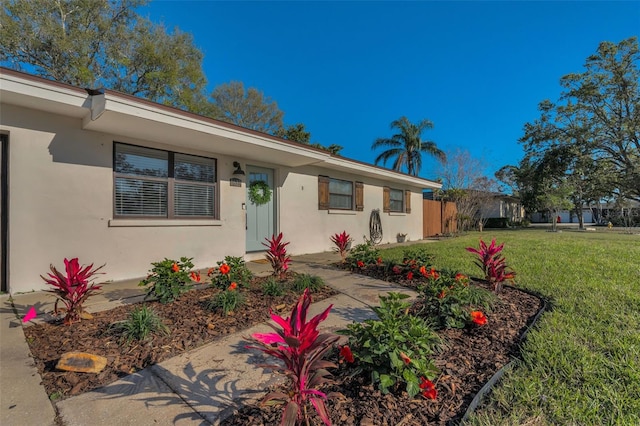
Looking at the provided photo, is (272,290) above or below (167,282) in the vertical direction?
below

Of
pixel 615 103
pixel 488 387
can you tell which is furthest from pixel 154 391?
pixel 615 103

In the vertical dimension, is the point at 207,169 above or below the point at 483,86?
below

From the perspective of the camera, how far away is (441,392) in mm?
1898

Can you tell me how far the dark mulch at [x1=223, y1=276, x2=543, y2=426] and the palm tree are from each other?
19.6m

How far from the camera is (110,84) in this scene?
1406 cm

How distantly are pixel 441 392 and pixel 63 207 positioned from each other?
5.38 m

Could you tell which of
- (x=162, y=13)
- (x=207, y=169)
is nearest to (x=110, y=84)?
(x=162, y=13)

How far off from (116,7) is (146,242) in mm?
14017

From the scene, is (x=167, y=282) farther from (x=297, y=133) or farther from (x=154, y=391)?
(x=297, y=133)

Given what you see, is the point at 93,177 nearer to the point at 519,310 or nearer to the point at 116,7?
the point at 519,310

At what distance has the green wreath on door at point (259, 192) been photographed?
22.8 ft

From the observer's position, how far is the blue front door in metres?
6.97

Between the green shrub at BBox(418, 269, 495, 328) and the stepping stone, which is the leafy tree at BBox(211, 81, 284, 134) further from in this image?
the stepping stone

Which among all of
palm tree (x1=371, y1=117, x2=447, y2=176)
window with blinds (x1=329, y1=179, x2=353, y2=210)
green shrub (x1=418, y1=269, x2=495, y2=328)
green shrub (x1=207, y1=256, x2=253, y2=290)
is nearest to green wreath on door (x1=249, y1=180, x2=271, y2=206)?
window with blinds (x1=329, y1=179, x2=353, y2=210)
